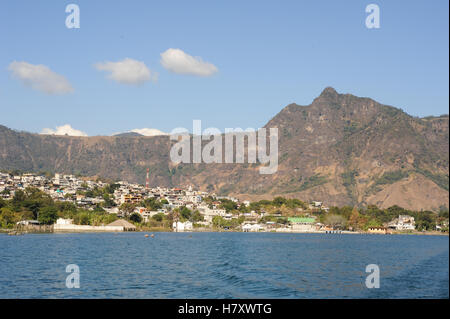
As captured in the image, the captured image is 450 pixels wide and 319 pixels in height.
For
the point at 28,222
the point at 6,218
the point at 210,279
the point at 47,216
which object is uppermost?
the point at 47,216

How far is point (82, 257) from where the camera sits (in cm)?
7506

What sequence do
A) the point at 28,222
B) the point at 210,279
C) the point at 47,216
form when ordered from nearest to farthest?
1. the point at 210,279
2. the point at 28,222
3. the point at 47,216

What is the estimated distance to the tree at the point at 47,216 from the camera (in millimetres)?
186500

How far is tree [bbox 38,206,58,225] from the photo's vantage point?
186 meters

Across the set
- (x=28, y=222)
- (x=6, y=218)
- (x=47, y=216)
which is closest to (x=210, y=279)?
(x=28, y=222)

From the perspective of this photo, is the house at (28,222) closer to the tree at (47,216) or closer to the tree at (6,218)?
the tree at (47,216)

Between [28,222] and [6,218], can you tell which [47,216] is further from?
[6,218]

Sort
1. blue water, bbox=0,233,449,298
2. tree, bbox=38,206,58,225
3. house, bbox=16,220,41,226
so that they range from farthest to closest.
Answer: tree, bbox=38,206,58,225 < house, bbox=16,220,41,226 < blue water, bbox=0,233,449,298

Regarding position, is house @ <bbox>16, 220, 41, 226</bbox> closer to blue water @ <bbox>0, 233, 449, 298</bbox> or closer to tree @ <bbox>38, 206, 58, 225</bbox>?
tree @ <bbox>38, 206, 58, 225</bbox>

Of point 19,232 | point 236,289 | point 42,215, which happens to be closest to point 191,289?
point 236,289

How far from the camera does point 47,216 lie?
18788cm

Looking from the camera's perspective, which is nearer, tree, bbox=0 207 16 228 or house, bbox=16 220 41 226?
house, bbox=16 220 41 226

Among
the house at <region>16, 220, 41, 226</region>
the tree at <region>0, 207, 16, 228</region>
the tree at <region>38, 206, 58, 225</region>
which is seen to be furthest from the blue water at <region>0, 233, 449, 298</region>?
Answer: the tree at <region>38, 206, 58, 225</region>
